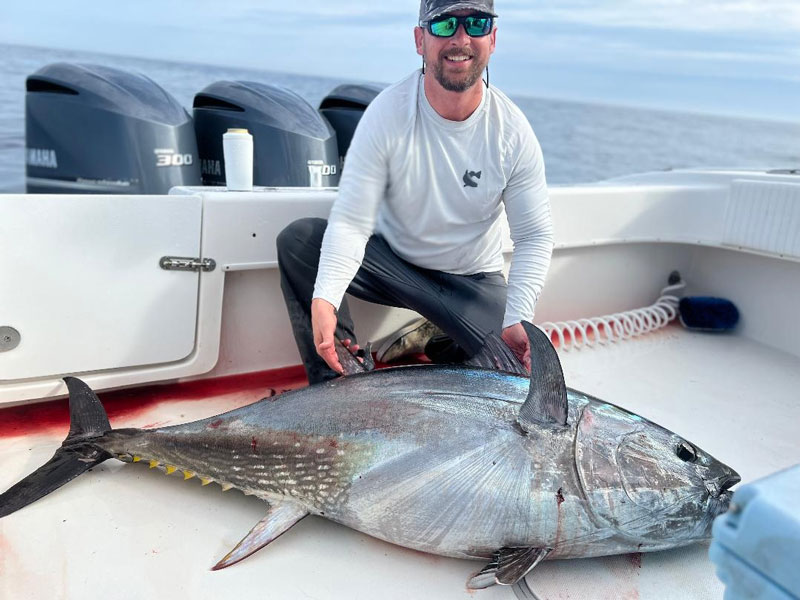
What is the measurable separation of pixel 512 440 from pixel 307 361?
3.42 ft

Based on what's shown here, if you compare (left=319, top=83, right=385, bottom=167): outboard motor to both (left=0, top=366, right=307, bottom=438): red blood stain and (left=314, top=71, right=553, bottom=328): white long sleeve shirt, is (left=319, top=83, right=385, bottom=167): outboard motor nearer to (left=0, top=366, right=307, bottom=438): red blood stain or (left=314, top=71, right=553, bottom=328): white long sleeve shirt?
(left=314, top=71, right=553, bottom=328): white long sleeve shirt

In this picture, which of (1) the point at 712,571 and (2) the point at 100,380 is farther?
(2) the point at 100,380

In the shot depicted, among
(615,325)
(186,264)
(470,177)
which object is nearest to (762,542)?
(470,177)

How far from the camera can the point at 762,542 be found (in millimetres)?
818

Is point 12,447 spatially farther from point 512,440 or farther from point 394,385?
point 512,440

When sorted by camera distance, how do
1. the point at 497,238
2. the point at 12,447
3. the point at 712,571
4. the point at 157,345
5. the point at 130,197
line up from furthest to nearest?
the point at 497,238
the point at 157,345
the point at 130,197
the point at 12,447
the point at 712,571

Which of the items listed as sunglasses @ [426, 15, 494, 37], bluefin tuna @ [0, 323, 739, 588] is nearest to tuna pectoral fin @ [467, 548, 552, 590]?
bluefin tuna @ [0, 323, 739, 588]

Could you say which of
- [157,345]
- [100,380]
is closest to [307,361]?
[157,345]

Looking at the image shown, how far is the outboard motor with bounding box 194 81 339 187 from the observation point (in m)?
3.61

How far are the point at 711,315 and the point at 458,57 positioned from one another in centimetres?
233

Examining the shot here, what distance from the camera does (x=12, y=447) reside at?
213 cm

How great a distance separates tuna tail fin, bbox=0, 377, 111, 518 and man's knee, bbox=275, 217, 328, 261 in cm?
83

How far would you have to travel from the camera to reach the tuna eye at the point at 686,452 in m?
1.69

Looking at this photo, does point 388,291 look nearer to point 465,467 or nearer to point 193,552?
point 465,467
